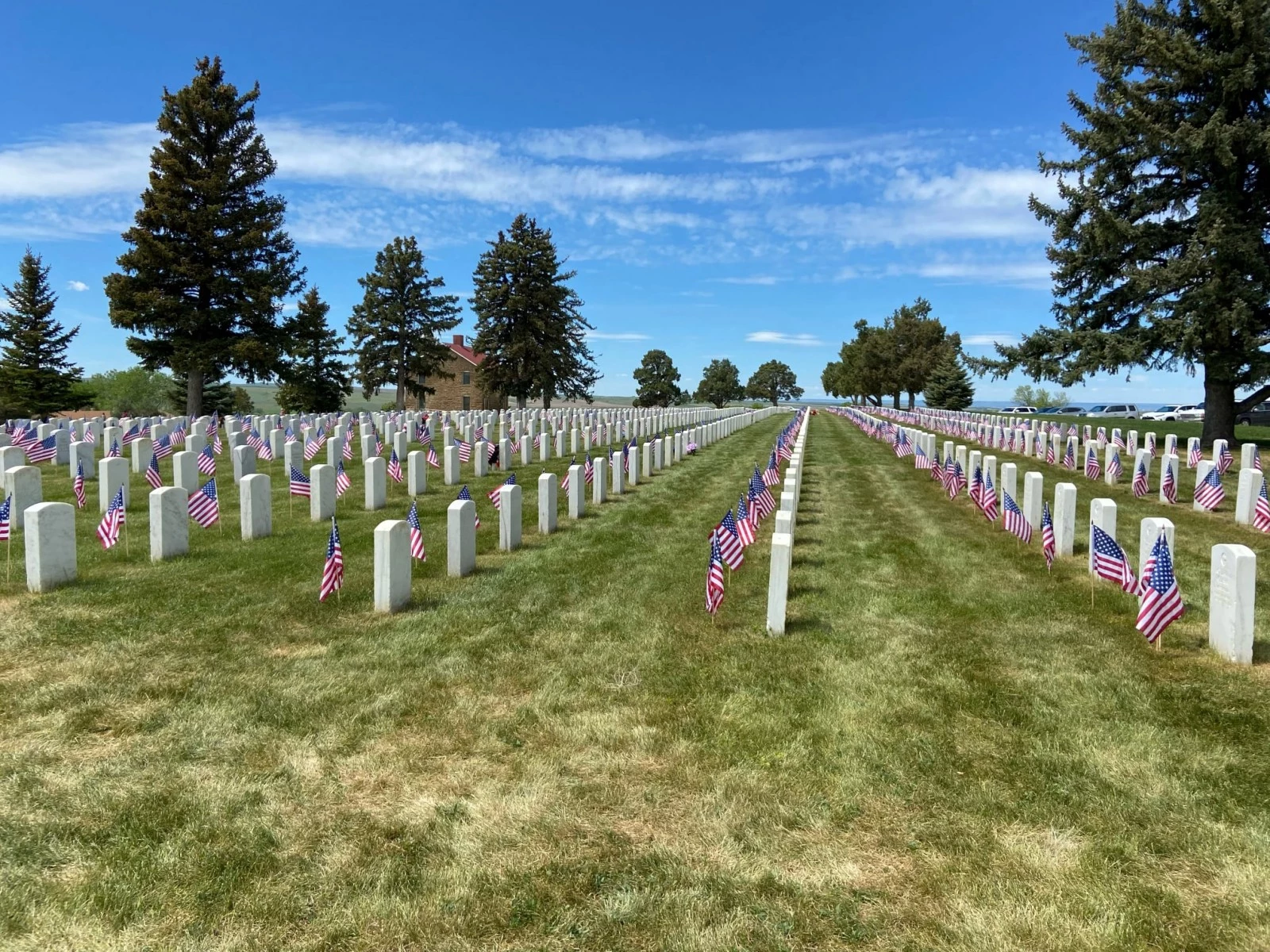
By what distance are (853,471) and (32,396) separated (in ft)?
142

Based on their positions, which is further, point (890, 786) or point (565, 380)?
point (565, 380)

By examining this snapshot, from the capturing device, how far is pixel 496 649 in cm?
554

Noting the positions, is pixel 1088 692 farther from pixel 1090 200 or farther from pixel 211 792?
pixel 1090 200

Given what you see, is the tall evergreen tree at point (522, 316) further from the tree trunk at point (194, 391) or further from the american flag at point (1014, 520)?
the american flag at point (1014, 520)

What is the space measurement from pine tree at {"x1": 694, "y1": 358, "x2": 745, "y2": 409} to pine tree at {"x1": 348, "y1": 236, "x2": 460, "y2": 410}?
76.6 m

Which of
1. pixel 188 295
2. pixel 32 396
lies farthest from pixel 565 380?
pixel 32 396

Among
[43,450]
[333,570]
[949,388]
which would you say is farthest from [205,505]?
[949,388]

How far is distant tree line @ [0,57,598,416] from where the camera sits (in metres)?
31.0

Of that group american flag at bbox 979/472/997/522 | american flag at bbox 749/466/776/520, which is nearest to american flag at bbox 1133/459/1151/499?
american flag at bbox 979/472/997/522

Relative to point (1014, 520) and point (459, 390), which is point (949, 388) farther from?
point (1014, 520)

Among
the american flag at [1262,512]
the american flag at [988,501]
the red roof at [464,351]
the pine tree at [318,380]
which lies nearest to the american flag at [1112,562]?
the american flag at [988,501]

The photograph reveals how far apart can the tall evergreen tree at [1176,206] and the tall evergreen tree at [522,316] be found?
1368 inches

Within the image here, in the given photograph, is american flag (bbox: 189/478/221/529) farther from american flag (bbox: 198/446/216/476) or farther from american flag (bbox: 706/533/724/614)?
american flag (bbox: 706/533/724/614)

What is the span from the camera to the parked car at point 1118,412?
171 feet
